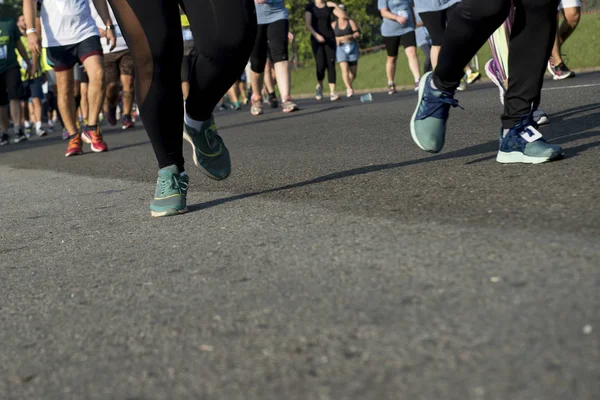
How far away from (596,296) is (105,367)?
3.46ft

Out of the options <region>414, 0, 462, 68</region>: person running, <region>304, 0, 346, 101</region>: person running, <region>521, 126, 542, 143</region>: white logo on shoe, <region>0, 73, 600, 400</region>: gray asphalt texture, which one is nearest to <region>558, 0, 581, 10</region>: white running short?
<region>414, 0, 462, 68</region>: person running

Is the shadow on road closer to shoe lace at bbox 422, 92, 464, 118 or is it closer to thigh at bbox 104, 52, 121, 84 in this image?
shoe lace at bbox 422, 92, 464, 118

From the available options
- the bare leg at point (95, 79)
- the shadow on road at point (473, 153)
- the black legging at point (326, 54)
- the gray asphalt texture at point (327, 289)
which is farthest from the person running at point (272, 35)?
the gray asphalt texture at point (327, 289)

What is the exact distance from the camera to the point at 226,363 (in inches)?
79.0

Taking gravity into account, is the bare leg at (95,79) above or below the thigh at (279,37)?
above

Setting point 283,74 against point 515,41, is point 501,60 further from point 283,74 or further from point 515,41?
point 283,74

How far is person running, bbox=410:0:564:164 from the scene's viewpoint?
4.22m

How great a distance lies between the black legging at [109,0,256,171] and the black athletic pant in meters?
0.90

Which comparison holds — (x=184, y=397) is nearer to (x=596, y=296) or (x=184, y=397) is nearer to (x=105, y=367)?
(x=105, y=367)

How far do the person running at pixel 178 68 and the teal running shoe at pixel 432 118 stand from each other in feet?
2.91

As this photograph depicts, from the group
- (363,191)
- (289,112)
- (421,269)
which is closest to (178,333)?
(421,269)

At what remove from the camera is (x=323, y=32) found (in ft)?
64.1

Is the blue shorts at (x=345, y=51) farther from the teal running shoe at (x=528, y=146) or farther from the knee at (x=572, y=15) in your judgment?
the teal running shoe at (x=528, y=146)

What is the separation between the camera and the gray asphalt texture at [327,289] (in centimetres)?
183
